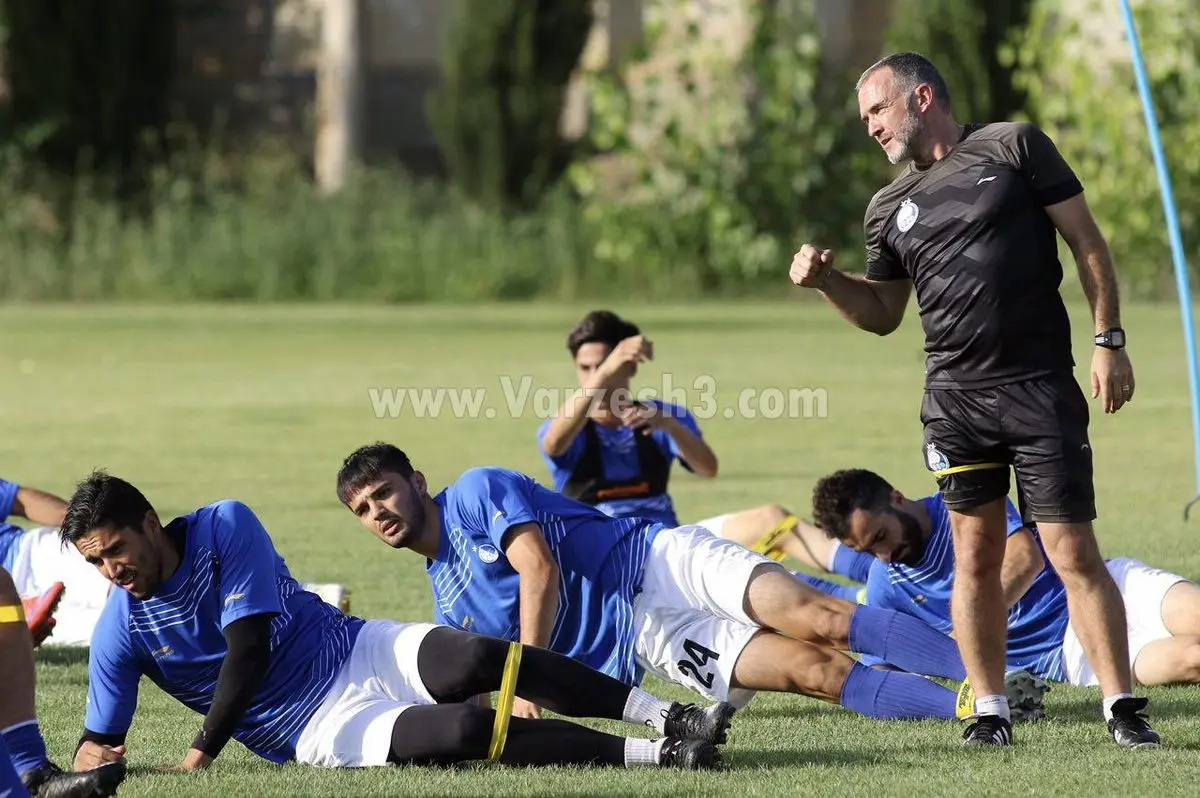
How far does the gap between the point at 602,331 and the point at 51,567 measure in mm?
2647

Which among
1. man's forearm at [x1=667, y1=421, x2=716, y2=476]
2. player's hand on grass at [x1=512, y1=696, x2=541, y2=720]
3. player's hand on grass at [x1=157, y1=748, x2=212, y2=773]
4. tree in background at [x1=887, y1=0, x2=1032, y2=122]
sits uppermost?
tree in background at [x1=887, y1=0, x2=1032, y2=122]

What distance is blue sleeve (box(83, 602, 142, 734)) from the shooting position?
5.71 metres

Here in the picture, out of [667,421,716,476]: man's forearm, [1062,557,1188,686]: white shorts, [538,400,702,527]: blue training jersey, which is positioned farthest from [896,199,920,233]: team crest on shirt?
[538,400,702,527]: blue training jersey

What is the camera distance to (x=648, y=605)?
6574 mm

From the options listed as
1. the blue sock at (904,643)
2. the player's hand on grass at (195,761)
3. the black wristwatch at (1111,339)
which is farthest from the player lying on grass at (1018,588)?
the player's hand on grass at (195,761)

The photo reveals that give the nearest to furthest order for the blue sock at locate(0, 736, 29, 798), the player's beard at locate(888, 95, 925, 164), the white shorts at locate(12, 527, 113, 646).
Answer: the blue sock at locate(0, 736, 29, 798)
the player's beard at locate(888, 95, 925, 164)
the white shorts at locate(12, 527, 113, 646)

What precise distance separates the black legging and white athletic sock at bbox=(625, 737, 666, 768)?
0.02 m

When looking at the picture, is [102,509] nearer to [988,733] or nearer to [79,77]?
[988,733]

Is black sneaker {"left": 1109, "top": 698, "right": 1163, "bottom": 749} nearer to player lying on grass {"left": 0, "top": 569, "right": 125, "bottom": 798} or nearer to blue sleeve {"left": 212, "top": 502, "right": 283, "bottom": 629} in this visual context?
blue sleeve {"left": 212, "top": 502, "right": 283, "bottom": 629}

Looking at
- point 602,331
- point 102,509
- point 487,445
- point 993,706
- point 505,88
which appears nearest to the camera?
point 102,509

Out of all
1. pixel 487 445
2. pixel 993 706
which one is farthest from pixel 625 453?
pixel 487 445

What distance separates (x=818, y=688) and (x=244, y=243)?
30415mm

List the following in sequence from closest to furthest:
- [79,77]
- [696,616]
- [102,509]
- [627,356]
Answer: [102,509] < [696,616] < [627,356] < [79,77]

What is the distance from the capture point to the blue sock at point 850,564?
8938 millimetres
